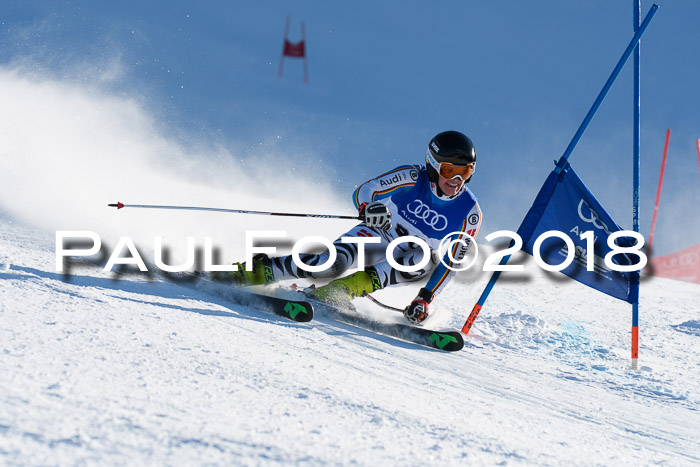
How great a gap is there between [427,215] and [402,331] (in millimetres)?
1153

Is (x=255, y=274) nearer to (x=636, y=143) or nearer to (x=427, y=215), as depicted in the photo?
(x=427, y=215)

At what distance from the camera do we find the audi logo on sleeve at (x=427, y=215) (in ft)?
15.2

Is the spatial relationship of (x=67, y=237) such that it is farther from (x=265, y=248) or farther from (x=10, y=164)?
(x=10, y=164)

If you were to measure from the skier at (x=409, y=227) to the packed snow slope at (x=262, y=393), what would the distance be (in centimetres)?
78

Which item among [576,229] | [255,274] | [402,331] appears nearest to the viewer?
[402,331]

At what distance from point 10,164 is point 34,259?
477 cm

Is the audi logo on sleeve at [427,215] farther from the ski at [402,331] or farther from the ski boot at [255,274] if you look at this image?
the ski boot at [255,274]

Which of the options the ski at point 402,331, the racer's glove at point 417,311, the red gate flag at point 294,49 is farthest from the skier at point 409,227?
the red gate flag at point 294,49

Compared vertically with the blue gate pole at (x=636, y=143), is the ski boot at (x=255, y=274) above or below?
below

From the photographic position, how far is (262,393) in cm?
164

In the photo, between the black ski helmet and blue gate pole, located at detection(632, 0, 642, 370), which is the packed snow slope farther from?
the black ski helmet

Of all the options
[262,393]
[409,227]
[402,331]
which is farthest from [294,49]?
[262,393]

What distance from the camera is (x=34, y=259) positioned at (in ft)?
11.8

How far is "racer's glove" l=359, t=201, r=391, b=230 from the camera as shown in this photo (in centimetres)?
427
